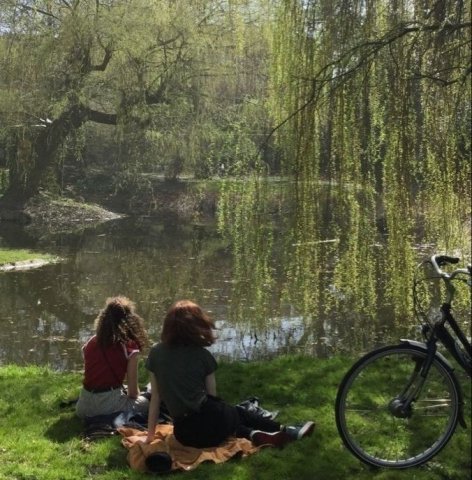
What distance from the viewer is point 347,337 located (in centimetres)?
852

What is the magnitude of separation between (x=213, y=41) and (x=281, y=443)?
18126 mm

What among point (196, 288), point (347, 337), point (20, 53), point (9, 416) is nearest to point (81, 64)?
point (20, 53)

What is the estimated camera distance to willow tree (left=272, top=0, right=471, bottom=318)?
16.1ft

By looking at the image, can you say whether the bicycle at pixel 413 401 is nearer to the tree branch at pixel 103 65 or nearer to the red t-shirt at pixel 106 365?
the red t-shirt at pixel 106 365

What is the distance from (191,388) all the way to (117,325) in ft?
2.86

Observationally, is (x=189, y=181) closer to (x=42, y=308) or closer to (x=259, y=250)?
(x=42, y=308)

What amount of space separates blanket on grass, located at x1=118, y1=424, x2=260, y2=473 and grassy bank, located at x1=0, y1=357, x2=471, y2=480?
0.05 metres

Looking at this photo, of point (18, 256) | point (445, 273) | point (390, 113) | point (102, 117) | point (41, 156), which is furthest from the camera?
point (41, 156)

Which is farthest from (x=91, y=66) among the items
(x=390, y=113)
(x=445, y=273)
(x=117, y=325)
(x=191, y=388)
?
(x=445, y=273)

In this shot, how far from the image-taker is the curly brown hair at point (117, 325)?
428 centimetres

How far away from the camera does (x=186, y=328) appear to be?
12.1 ft

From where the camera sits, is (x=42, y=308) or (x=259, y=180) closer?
(x=259, y=180)

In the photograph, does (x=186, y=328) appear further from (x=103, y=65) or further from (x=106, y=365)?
(x=103, y=65)

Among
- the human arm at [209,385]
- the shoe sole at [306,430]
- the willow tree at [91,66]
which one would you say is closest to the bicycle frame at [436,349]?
the shoe sole at [306,430]
